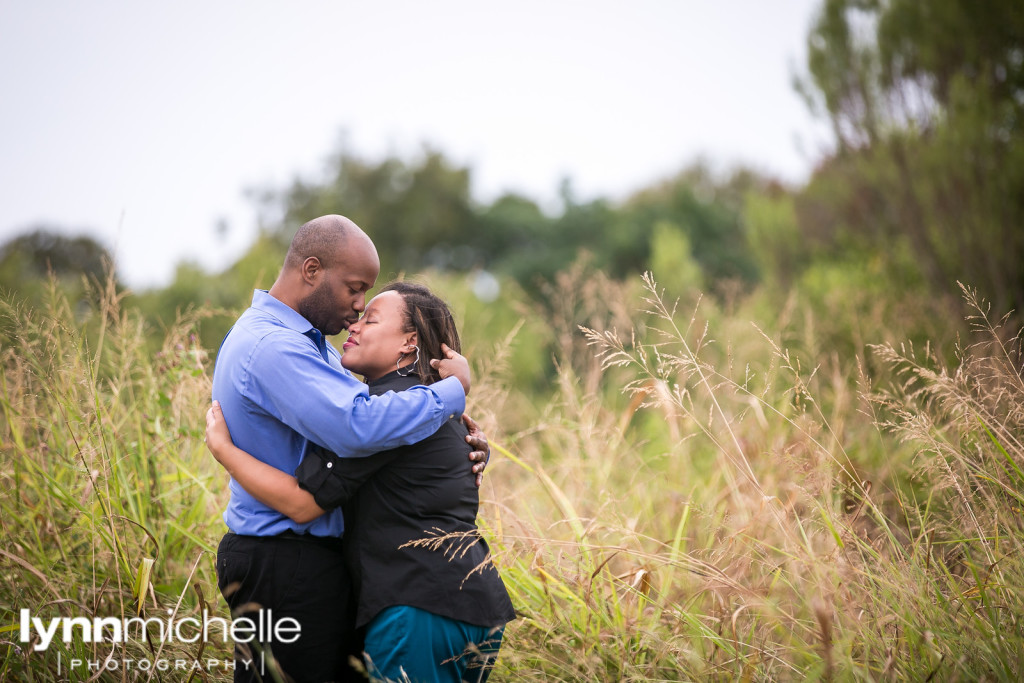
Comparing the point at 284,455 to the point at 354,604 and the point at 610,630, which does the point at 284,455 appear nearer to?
the point at 354,604

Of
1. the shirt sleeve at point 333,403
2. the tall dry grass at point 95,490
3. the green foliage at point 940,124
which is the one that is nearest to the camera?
the shirt sleeve at point 333,403

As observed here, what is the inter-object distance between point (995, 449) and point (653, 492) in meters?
2.00

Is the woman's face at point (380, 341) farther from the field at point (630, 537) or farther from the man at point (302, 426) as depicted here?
the field at point (630, 537)

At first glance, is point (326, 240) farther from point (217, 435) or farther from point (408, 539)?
point (408, 539)

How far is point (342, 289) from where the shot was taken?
2.39 meters

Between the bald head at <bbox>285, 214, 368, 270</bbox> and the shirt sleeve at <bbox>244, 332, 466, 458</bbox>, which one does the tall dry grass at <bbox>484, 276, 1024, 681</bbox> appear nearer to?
the shirt sleeve at <bbox>244, 332, 466, 458</bbox>

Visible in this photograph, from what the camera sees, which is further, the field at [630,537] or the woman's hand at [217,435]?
the field at [630,537]

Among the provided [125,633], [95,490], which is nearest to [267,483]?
[125,633]

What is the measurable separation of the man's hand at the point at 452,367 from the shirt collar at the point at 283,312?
44 cm

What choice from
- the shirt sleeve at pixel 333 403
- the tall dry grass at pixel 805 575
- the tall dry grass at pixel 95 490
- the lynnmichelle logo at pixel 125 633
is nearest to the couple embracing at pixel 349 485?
the shirt sleeve at pixel 333 403

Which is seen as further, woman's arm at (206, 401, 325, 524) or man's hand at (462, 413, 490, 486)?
man's hand at (462, 413, 490, 486)

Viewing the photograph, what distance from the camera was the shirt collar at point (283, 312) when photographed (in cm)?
233

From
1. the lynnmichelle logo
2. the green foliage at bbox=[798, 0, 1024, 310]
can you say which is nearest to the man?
the lynnmichelle logo

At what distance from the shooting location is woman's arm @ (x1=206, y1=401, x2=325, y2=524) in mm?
2109
